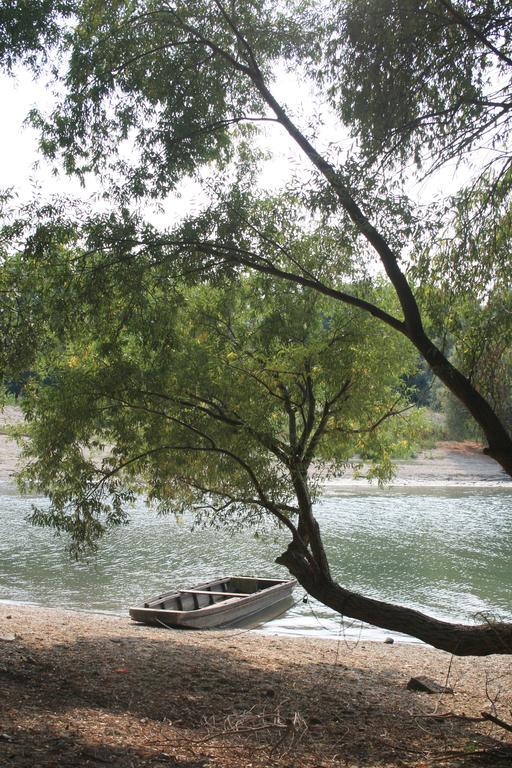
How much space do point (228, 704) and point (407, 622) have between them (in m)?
1.99

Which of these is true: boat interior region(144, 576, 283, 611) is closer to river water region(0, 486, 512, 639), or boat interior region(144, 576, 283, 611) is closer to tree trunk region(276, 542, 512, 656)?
river water region(0, 486, 512, 639)

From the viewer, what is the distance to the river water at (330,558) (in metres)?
17.3

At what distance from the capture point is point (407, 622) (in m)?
7.81

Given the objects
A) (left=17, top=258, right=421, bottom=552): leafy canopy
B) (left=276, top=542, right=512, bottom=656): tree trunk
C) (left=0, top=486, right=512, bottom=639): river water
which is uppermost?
(left=17, top=258, right=421, bottom=552): leafy canopy

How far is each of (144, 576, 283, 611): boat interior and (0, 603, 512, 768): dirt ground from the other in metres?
2.59

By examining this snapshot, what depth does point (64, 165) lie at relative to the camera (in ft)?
28.9

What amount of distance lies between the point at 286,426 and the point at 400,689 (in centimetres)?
356

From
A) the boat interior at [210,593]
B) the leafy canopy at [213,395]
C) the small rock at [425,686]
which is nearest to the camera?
the leafy canopy at [213,395]

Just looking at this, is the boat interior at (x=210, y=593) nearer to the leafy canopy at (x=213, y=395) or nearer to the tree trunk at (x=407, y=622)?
the leafy canopy at (x=213, y=395)

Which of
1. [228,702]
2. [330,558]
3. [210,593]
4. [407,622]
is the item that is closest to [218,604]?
[210,593]

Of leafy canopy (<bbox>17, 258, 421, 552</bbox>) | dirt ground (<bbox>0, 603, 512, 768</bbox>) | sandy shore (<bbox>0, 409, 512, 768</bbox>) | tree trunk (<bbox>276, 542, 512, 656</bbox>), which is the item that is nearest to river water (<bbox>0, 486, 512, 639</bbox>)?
sandy shore (<bbox>0, 409, 512, 768</bbox>)

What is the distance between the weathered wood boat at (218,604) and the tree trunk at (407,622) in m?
6.14

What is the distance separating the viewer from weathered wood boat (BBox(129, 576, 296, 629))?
1452cm

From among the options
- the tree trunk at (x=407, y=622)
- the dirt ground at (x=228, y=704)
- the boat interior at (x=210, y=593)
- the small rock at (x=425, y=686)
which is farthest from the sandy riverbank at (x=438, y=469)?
the tree trunk at (x=407, y=622)
